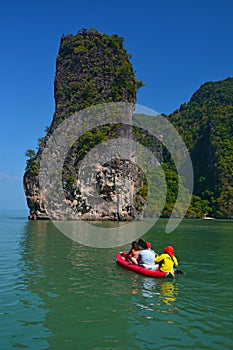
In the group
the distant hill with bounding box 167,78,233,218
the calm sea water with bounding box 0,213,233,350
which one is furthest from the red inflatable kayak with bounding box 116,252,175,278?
the distant hill with bounding box 167,78,233,218

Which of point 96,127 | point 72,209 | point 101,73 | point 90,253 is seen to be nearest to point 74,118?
point 96,127

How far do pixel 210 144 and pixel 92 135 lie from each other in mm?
42210

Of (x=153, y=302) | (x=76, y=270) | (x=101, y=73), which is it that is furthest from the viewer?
(x=101, y=73)

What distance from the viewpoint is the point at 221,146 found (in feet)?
259

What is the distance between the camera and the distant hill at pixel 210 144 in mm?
70625

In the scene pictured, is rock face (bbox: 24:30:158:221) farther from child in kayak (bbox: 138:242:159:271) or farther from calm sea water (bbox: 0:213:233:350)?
child in kayak (bbox: 138:242:159:271)

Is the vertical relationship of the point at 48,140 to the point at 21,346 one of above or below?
above

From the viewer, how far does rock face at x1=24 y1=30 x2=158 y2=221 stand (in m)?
48.9

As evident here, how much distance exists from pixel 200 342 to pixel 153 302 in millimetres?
2520

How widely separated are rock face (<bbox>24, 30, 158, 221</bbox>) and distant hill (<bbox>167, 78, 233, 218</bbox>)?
19951 millimetres

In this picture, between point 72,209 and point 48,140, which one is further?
point 48,140

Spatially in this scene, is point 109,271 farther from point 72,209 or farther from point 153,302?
point 72,209

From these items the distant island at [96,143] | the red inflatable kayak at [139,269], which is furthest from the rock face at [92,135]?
the red inflatable kayak at [139,269]

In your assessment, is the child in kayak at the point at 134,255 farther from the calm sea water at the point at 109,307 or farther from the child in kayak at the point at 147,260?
the calm sea water at the point at 109,307
